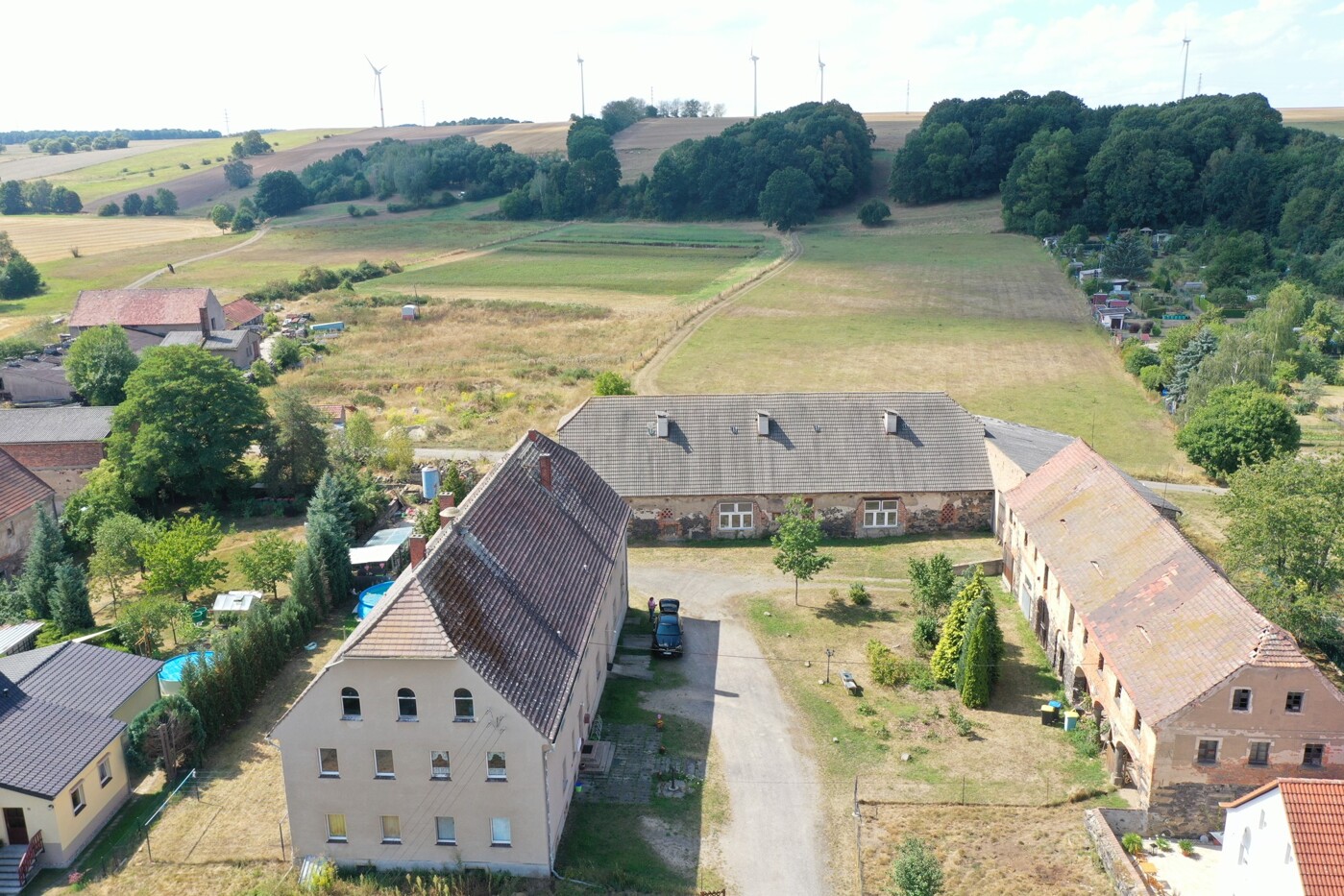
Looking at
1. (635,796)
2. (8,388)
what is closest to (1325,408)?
(635,796)

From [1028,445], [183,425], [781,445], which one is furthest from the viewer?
[183,425]

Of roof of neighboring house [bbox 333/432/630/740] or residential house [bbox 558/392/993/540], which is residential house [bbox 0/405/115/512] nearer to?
residential house [bbox 558/392/993/540]

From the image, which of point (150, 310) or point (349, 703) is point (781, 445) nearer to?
point (349, 703)

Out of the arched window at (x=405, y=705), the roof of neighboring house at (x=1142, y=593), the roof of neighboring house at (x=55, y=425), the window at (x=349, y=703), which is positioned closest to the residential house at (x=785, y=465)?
the roof of neighboring house at (x=1142, y=593)

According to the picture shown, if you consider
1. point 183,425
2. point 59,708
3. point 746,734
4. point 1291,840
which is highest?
point 183,425

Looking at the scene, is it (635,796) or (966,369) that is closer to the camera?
(635,796)

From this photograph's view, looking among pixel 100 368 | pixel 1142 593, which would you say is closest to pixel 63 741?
pixel 1142 593

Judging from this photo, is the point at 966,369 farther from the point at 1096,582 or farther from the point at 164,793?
the point at 164,793
